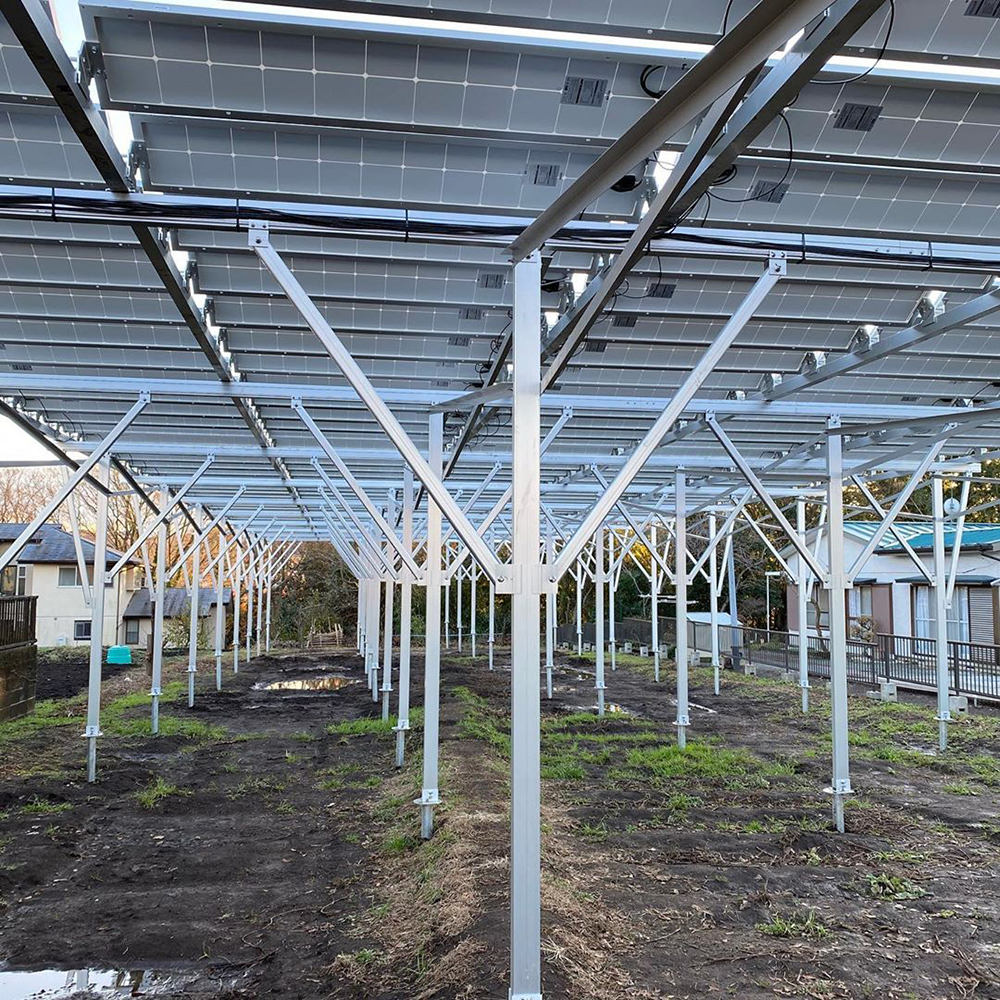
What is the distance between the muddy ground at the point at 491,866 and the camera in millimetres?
5438

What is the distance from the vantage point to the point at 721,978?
5250 millimetres

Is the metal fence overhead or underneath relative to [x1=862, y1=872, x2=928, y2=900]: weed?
overhead

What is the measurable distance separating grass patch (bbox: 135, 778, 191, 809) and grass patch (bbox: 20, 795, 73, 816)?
28.4 inches

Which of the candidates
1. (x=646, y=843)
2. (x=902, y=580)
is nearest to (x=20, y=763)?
(x=646, y=843)

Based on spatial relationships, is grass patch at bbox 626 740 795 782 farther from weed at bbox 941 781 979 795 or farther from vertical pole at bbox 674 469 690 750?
weed at bbox 941 781 979 795

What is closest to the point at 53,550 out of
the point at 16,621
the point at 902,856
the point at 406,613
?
the point at 16,621

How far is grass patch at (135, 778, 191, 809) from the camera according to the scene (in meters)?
9.89

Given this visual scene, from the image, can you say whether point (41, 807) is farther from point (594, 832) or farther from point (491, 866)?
point (594, 832)

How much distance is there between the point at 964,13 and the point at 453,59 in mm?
2132

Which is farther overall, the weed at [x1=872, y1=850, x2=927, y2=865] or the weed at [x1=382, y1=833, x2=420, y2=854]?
the weed at [x1=382, y1=833, x2=420, y2=854]

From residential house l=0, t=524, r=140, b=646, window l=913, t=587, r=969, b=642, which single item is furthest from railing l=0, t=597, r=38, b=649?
window l=913, t=587, r=969, b=642

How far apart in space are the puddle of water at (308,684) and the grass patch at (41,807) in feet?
38.6

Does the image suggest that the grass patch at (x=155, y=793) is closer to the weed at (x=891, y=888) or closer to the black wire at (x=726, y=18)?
the weed at (x=891, y=888)

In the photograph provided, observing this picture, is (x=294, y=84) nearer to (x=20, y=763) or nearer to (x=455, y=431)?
(x=455, y=431)
